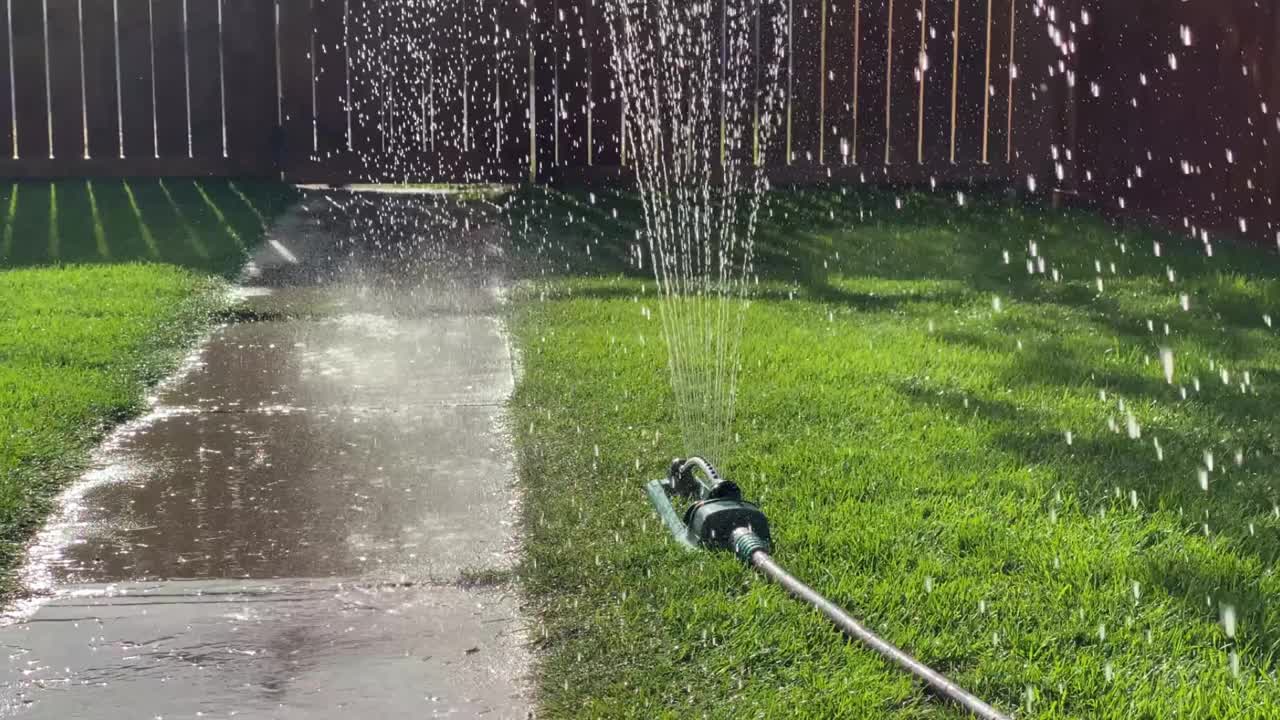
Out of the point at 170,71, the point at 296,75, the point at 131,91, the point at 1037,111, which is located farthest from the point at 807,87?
the point at 131,91

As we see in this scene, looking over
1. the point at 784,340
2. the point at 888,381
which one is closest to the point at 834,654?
the point at 888,381

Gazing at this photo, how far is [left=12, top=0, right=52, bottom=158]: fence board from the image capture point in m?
11.2

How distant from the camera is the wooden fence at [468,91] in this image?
10.6 meters

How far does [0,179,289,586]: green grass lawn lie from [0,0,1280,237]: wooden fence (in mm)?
503

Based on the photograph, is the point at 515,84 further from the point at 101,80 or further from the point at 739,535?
the point at 739,535

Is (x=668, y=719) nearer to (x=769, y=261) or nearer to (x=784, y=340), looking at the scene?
(x=784, y=340)

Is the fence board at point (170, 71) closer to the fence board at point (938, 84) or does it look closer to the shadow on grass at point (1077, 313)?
the shadow on grass at point (1077, 313)

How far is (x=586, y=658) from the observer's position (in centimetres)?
284

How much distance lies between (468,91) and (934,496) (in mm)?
7590

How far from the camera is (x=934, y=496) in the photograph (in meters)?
3.77

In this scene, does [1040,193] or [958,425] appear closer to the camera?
[958,425]

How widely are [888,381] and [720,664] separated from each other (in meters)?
2.36

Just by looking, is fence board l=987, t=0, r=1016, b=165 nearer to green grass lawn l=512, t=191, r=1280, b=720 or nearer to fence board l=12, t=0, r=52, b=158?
green grass lawn l=512, t=191, r=1280, b=720

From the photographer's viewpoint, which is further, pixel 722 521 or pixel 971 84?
pixel 971 84
